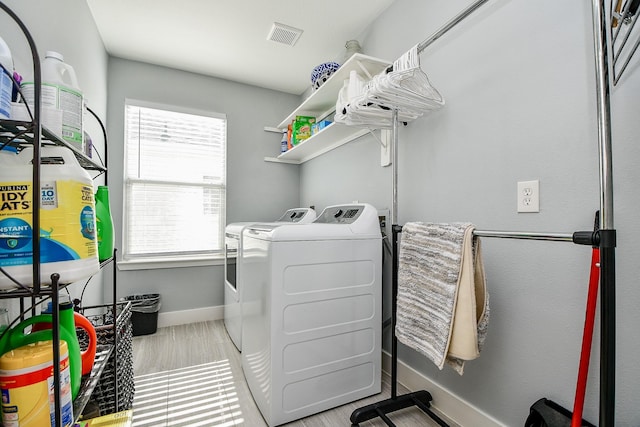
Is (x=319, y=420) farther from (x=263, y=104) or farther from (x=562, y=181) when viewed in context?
(x=263, y=104)

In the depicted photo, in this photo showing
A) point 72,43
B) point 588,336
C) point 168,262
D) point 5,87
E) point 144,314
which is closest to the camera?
point 5,87

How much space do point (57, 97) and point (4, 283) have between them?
1.73 feet

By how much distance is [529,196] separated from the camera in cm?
114

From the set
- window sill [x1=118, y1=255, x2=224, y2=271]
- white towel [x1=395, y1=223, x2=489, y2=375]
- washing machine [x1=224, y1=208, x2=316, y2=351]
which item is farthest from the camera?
window sill [x1=118, y1=255, x2=224, y2=271]

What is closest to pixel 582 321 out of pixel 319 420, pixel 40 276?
pixel 319 420

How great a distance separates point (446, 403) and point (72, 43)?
2.87 meters

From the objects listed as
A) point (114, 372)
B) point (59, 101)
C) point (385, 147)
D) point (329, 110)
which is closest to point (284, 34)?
point (329, 110)

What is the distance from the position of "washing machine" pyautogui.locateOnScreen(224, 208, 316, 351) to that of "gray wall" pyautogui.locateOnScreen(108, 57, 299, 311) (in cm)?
48

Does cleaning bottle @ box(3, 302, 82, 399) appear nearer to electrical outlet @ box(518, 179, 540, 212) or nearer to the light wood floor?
the light wood floor

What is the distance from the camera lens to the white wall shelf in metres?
1.78

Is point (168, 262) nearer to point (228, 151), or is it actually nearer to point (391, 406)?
point (228, 151)

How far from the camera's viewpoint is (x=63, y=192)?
0.69 m

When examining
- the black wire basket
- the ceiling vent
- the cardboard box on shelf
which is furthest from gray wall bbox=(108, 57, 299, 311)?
the black wire basket

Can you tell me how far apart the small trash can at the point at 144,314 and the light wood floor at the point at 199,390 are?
2.8 inches
